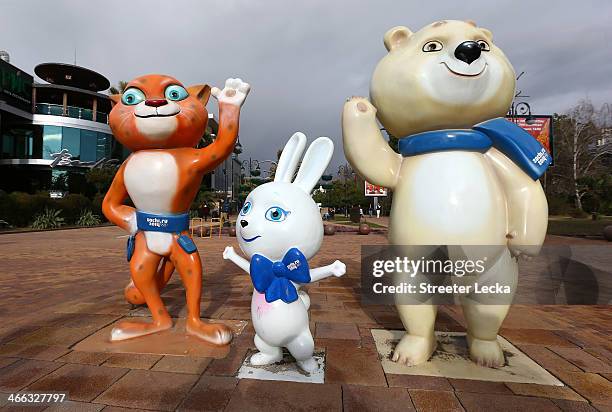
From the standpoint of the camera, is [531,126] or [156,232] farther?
[531,126]

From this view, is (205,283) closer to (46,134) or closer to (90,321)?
(90,321)

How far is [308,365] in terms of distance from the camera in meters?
2.45

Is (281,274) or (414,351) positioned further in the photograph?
(414,351)

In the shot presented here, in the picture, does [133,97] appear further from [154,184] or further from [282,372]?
[282,372]

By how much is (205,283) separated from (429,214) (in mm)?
4119

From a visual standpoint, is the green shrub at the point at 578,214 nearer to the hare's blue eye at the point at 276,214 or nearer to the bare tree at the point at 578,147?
the bare tree at the point at 578,147

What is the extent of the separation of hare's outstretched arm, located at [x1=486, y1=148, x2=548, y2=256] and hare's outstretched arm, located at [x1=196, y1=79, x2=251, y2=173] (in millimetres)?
2030

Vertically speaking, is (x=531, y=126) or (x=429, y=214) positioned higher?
(x=531, y=126)

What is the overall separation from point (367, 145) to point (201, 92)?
1766 mm

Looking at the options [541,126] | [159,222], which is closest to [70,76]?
[541,126]

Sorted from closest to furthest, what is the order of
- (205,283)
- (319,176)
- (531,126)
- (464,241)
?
(464,241) → (319,176) → (205,283) → (531,126)

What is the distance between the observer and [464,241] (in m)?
2.36

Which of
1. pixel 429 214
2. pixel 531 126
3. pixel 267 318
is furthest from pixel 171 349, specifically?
pixel 531 126

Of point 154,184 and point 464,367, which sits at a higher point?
point 154,184
